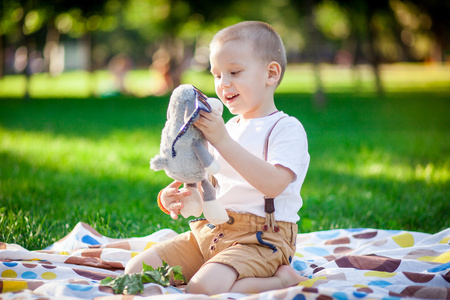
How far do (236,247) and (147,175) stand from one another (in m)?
2.96

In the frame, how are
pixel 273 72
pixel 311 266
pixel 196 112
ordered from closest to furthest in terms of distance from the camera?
pixel 196 112 → pixel 273 72 → pixel 311 266

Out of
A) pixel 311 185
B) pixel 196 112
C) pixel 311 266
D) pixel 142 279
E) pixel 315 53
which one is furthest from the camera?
pixel 315 53

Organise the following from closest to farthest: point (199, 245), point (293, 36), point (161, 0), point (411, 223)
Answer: point (199, 245)
point (411, 223)
point (161, 0)
point (293, 36)

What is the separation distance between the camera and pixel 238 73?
236cm

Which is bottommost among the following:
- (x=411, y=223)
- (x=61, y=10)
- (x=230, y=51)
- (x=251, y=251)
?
(x=411, y=223)

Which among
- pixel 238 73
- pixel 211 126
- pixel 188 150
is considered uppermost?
pixel 238 73

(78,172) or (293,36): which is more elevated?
(293,36)

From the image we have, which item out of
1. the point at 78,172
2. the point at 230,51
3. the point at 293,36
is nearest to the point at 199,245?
the point at 230,51

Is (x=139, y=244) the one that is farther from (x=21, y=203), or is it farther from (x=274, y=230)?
(x=21, y=203)

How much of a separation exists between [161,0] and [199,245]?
1638 cm

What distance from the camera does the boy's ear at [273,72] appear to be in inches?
95.7

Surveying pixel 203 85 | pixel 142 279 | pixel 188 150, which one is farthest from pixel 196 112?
pixel 203 85

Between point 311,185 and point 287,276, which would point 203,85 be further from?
point 287,276

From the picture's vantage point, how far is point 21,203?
150 inches
